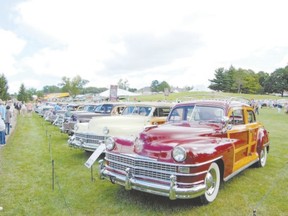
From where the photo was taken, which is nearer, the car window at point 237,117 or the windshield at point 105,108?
the car window at point 237,117

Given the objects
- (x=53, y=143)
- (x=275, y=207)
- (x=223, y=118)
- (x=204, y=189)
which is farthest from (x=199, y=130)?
(x=53, y=143)

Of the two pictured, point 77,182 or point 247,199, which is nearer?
point 247,199

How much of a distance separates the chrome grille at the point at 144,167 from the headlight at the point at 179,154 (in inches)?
5.6

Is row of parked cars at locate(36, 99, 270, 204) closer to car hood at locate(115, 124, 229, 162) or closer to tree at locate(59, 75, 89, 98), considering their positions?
car hood at locate(115, 124, 229, 162)

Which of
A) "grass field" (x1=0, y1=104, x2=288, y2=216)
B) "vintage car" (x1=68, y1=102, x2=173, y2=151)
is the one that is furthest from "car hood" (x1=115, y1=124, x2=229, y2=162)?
"vintage car" (x1=68, y1=102, x2=173, y2=151)

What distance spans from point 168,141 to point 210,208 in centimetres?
137

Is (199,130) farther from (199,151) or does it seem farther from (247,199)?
(247,199)

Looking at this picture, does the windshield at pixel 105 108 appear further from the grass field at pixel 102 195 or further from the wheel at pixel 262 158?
the wheel at pixel 262 158

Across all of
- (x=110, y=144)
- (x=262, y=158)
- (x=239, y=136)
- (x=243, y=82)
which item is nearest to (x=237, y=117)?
(x=239, y=136)

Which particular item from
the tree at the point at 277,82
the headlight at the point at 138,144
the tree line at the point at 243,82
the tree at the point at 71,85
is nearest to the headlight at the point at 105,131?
the headlight at the point at 138,144

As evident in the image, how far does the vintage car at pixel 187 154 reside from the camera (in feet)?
14.3

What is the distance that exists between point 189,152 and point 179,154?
160mm

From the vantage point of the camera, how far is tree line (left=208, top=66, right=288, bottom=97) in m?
88.0

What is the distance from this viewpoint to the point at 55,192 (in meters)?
5.62
